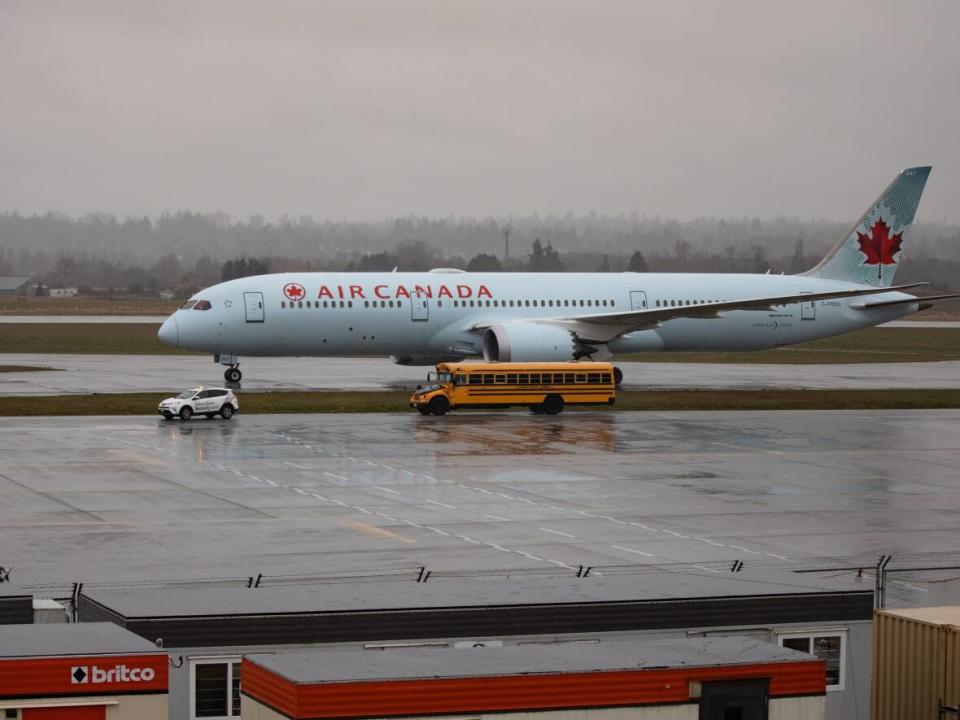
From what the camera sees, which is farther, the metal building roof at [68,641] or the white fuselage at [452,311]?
the white fuselage at [452,311]

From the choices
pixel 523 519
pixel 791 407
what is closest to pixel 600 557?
pixel 523 519

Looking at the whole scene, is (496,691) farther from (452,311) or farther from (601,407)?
(452,311)

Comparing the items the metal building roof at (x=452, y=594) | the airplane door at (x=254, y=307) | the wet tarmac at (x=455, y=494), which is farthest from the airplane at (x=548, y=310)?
the metal building roof at (x=452, y=594)

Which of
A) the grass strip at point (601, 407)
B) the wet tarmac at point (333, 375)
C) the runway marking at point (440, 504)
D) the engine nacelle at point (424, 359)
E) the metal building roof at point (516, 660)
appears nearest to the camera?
the metal building roof at point (516, 660)

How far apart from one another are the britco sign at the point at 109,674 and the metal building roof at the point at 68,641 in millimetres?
197

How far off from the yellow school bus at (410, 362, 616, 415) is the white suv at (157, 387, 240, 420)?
6818mm

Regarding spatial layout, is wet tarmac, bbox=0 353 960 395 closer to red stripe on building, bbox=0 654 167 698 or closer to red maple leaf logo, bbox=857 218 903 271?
red maple leaf logo, bbox=857 218 903 271

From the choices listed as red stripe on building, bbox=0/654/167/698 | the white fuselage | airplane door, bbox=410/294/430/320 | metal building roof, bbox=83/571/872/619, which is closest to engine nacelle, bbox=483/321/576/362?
the white fuselage

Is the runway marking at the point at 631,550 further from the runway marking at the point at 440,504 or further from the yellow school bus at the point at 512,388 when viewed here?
the yellow school bus at the point at 512,388

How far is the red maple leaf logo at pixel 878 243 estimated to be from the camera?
3002 inches

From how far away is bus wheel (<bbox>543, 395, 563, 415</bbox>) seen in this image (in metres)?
57.6

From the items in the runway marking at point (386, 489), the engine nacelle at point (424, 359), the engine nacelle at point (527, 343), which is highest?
the engine nacelle at point (527, 343)

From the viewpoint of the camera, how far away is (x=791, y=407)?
61.2 metres

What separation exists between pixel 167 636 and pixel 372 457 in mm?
27161
